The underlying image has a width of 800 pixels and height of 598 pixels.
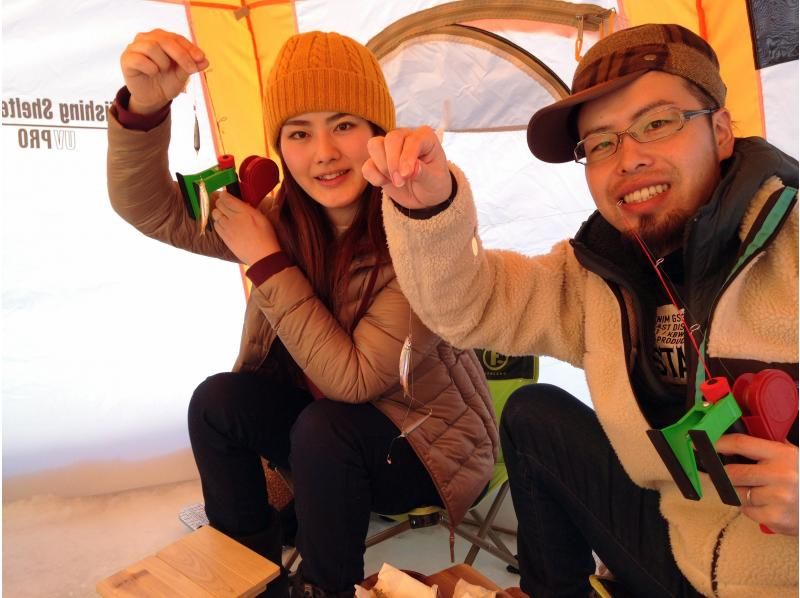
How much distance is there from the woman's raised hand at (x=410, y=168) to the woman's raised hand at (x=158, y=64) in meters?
0.47

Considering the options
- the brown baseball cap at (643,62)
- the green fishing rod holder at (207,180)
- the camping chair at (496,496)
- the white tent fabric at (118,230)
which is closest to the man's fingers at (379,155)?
the brown baseball cap at (643,62)

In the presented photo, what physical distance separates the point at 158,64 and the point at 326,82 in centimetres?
30

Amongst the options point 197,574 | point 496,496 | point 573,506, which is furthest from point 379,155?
point 496,496

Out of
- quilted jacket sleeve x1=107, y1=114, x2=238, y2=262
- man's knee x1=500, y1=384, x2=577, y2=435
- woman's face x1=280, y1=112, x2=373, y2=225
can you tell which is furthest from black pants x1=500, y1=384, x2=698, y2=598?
quilted jacket sleeve x1=107, y1=114, x2=238, y2=262

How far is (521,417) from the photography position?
1.06 meters

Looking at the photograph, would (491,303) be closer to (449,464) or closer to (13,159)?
(449,464)

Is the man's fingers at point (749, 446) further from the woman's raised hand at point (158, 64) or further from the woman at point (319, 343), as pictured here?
the woman's raised hand at point (158, 64)

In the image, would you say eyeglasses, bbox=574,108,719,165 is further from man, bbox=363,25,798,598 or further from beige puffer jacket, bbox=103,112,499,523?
beige puffer jacket, bbox=103,112,499,523

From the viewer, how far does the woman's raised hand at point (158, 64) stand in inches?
43.8

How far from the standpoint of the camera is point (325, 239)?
133 centimetres

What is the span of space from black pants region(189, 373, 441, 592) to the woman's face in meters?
0.40

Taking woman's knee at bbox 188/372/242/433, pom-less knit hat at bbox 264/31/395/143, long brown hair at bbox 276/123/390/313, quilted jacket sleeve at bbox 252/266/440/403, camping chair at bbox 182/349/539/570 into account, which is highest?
pom-less knit hat at bbox 264/31/395/143

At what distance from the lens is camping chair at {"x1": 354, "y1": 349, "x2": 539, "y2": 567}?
4.77ft

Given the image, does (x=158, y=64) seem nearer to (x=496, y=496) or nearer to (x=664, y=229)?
(x=664, y=229)
